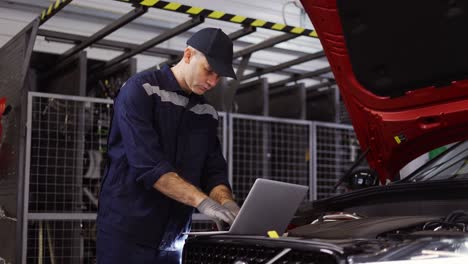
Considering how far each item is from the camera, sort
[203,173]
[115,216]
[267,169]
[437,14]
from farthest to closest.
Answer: [267,169] → [203,173] → [115,216] → [437,14]

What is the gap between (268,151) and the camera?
6.12 meters

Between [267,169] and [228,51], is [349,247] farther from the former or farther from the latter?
[267,169]

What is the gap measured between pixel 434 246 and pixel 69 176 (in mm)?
3792

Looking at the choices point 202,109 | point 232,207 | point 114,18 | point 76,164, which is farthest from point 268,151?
point 232,207

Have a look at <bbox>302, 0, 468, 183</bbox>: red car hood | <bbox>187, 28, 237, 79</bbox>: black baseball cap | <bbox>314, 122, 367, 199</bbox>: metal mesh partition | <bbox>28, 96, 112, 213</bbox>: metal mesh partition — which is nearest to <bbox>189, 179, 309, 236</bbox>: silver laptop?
<bbox>187, 28, 237, 79</bbox>: black baseball cap

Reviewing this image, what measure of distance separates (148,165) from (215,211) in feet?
1.16

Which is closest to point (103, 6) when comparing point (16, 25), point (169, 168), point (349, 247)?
point (16, 25)

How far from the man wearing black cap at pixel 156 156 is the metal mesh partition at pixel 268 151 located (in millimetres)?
2693

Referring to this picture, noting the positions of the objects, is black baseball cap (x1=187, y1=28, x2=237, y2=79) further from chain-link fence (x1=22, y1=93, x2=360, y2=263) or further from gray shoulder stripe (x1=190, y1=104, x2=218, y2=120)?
chain-link fence (x1=22, y1=93, x2=360, y2=263)

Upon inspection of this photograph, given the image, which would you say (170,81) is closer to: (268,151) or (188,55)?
(188,55)

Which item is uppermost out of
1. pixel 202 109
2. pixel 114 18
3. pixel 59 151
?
pixel 114 18

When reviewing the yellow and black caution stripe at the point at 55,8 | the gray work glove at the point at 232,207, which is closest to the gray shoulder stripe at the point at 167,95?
the gray work glove at the point at 232,207

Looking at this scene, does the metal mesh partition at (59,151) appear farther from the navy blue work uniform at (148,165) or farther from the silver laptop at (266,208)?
the silver laptop at (266,208)

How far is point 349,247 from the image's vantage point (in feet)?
5.98
